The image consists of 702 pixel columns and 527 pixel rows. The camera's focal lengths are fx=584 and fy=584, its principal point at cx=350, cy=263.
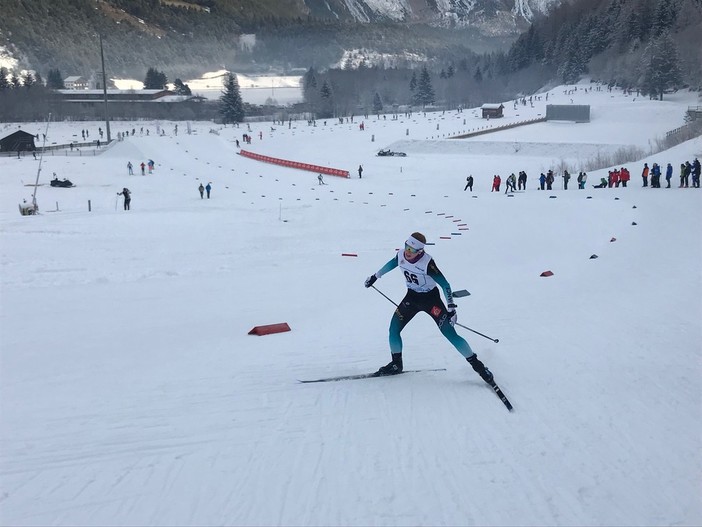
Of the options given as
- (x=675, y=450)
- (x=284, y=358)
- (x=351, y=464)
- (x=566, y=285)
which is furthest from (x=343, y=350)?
(x=566, y=285)

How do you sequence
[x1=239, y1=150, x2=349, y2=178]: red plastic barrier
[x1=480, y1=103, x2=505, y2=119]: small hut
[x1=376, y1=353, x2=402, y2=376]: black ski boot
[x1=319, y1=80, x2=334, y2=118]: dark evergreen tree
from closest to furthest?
1. [x1=376, y1=353, x2=402, y2=376]: black ski boot
2. [x1=239, y1=150, x2=349, y2=178]: red plastic barrier
3. [x1=480, y1=103, x2=505, y2=119]: small hut
4. [x1=319, y1=80, x2=334, y2=118]: dark evergreen tree

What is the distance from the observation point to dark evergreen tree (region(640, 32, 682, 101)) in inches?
2985

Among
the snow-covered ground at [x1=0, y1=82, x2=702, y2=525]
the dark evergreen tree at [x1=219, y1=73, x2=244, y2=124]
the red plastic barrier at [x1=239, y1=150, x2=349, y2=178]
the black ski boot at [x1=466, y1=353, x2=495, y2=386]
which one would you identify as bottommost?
the snow-covered ground at [x1=0, y1=82, x2=702, y2=525]

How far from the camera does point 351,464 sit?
486 centimetres

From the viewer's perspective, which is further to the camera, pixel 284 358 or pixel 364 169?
pixel 364 169

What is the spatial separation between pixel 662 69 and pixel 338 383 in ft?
281

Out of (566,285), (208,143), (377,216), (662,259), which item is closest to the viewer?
(566,285)

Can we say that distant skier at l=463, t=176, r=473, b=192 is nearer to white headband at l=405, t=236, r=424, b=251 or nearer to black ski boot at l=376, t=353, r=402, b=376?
black ski boot at l=376, t=353, r=402, b=376

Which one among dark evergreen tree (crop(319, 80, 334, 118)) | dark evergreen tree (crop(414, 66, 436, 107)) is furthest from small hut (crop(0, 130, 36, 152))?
dark evergreen tree (crop(414, 66, 436, 107))

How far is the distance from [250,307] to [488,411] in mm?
6173

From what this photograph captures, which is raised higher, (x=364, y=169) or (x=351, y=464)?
(x=364, y=169)

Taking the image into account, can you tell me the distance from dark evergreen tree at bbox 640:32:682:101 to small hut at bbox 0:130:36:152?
73.3 metres

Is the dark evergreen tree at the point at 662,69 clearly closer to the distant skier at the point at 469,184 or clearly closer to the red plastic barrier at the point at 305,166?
the red plastic barrier at the point at 305,166

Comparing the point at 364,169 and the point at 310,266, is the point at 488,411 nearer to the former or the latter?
the point at 310,266
